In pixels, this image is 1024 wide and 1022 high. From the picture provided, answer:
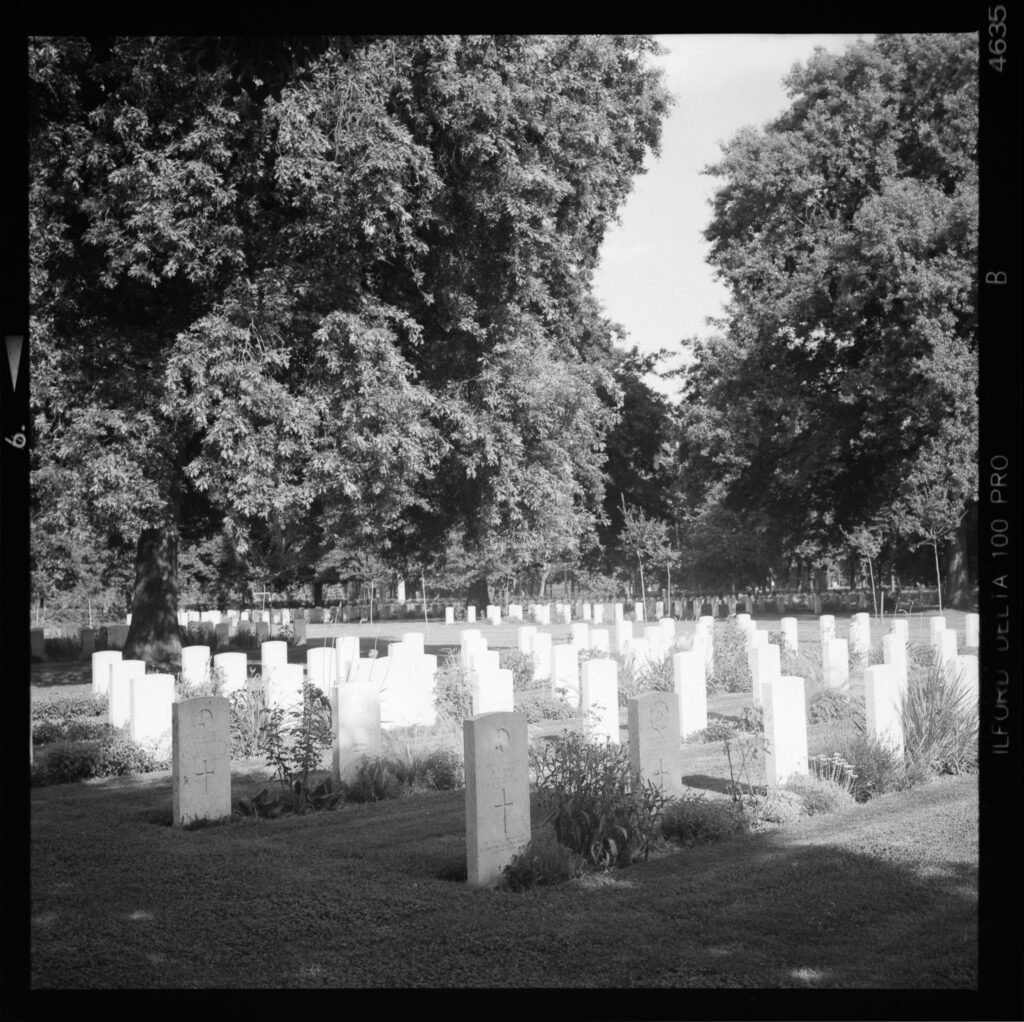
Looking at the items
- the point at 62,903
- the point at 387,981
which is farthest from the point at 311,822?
the point at 387,981

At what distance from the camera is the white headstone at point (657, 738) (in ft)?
25.3

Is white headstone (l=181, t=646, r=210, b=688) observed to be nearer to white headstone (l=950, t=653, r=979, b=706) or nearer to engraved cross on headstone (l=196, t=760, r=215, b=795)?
engraved cross on headstone (l=196, t=760, r=215, b=795)

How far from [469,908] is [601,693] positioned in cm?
392

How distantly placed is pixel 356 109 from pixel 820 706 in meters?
7.90

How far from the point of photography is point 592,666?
9484 mm

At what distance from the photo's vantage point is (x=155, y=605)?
49.9ft

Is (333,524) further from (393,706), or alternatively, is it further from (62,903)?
(62,903)

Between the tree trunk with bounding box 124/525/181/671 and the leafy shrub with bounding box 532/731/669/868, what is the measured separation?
28.5 ft

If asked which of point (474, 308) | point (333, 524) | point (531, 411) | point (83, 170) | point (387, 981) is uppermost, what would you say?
point (83, 170)

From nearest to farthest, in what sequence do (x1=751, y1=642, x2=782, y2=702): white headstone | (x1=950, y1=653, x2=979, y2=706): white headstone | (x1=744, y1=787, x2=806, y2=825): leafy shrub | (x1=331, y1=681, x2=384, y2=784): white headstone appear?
(x1=744, y1=787, x2=806, y2=825): leafy shrub
(x1=331, y1=681, x2=384, y2=784): white headstone
(x1=950, y1=653, x2=979, y2=706): white headstone
(x1=751, y1=642, x2=782, y2=702): white headstone

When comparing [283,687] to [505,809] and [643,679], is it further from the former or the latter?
[505,809]

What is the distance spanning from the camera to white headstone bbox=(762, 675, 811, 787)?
816cm

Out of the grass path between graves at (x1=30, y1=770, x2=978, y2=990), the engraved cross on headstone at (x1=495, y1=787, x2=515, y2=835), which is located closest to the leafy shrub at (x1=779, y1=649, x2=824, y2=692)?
the grass path between graves at (x1=30, y1=770, x2=978, y2=990)

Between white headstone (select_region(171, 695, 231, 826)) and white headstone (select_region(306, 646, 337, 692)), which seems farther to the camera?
white headstone (select_region(306, 646, 337, 692))
